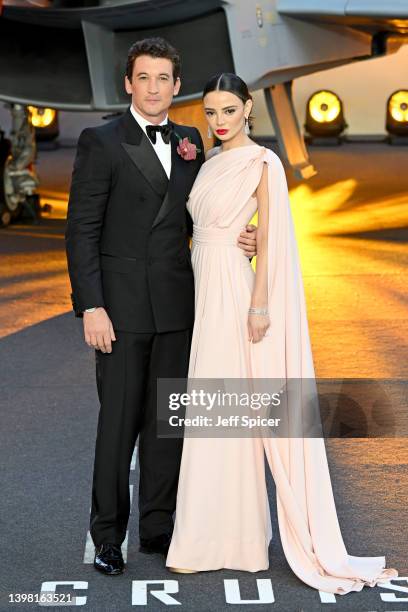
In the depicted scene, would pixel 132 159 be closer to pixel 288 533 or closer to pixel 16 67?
pixel 288 533

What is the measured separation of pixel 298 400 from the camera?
3.71 m

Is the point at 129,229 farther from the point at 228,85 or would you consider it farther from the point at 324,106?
the point at 324,106

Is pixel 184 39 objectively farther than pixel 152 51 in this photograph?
Yes

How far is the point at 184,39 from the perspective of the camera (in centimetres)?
971

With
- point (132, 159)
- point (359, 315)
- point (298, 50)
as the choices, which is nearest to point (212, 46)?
point (298, 50)

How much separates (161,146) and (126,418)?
853 mm

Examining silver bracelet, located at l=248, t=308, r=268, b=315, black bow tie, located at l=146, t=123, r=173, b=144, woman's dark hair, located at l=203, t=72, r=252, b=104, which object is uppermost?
woman's dark hair, located at l=203, t=72, r=252, b=104

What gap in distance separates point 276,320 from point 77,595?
102cm

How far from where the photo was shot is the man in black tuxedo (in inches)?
142

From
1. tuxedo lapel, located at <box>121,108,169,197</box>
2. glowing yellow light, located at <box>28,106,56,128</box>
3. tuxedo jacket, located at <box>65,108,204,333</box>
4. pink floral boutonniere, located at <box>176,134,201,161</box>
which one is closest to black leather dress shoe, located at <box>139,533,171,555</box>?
tuxedo jacket, located at <box>65,108,204,333</box>

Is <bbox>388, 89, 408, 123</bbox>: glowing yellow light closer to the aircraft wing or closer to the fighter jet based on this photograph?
the fighter jet

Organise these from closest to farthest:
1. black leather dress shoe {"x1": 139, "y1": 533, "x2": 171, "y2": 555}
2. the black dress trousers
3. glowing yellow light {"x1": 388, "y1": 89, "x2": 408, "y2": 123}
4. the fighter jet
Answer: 1. the black dress trousers
2. black leather dress shoe {"x1": 139, "y1": 533, "x2": 171, "y2": 555}
3. the fighter jet
4. glowing yellow light {"x1": 388, "y1": 89, "x2": 408, "y2": 123}

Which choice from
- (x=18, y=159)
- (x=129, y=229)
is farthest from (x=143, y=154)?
(x=18, y=159)

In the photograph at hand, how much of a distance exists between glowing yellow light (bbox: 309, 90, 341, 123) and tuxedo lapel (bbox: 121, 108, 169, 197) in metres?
16.1
